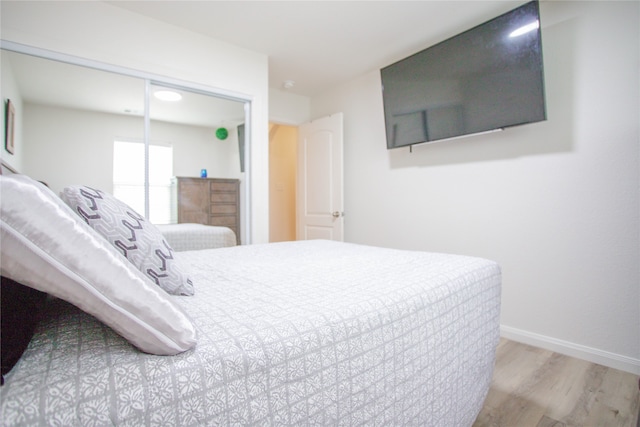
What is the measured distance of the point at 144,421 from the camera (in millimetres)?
493

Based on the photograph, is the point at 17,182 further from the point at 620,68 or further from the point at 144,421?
the point at 620,68

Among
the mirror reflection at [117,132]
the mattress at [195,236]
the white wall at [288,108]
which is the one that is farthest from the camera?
the white wall at [288,108]

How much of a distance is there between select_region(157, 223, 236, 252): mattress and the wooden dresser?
53mm

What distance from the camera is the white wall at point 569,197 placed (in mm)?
1982

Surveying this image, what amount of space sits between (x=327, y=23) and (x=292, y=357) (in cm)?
280

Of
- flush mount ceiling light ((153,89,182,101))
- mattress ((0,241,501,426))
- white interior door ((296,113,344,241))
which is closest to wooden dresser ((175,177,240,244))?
flush mount ceiling light ((153,89,182,101))

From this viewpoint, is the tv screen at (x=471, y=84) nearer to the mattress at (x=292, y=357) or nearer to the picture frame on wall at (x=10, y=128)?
the mattress at (x=292, y=357)

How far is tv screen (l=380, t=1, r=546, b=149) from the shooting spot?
7.07ft

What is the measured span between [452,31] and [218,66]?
2223 mm

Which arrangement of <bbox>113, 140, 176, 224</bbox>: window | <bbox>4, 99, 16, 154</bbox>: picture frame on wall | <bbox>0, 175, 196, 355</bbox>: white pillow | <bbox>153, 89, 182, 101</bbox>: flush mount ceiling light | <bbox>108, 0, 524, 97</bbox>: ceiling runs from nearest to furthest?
<bbox>0, 175, 196, 355</bbox>: white pillow
<bbox>4, 99, 16, 154</bbox>: picture frame on wall
<bbox>108, 0, 524, 97</bbox>: ceiling
<bbox>113, 140, 176, 224</bbox>: window
<bbox>153, 89, 182, 101</bbox>: flush mount ceiling light

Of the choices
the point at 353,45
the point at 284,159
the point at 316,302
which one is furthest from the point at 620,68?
the point at 284,159

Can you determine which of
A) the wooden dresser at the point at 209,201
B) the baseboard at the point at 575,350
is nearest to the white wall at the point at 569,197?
the baseboard at the point at 575,350

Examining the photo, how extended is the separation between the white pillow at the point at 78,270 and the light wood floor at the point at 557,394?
156cm

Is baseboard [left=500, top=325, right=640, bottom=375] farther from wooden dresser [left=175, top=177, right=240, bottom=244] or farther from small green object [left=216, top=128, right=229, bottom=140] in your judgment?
small green object [left=216, top=128, right=229, bottom=140]
